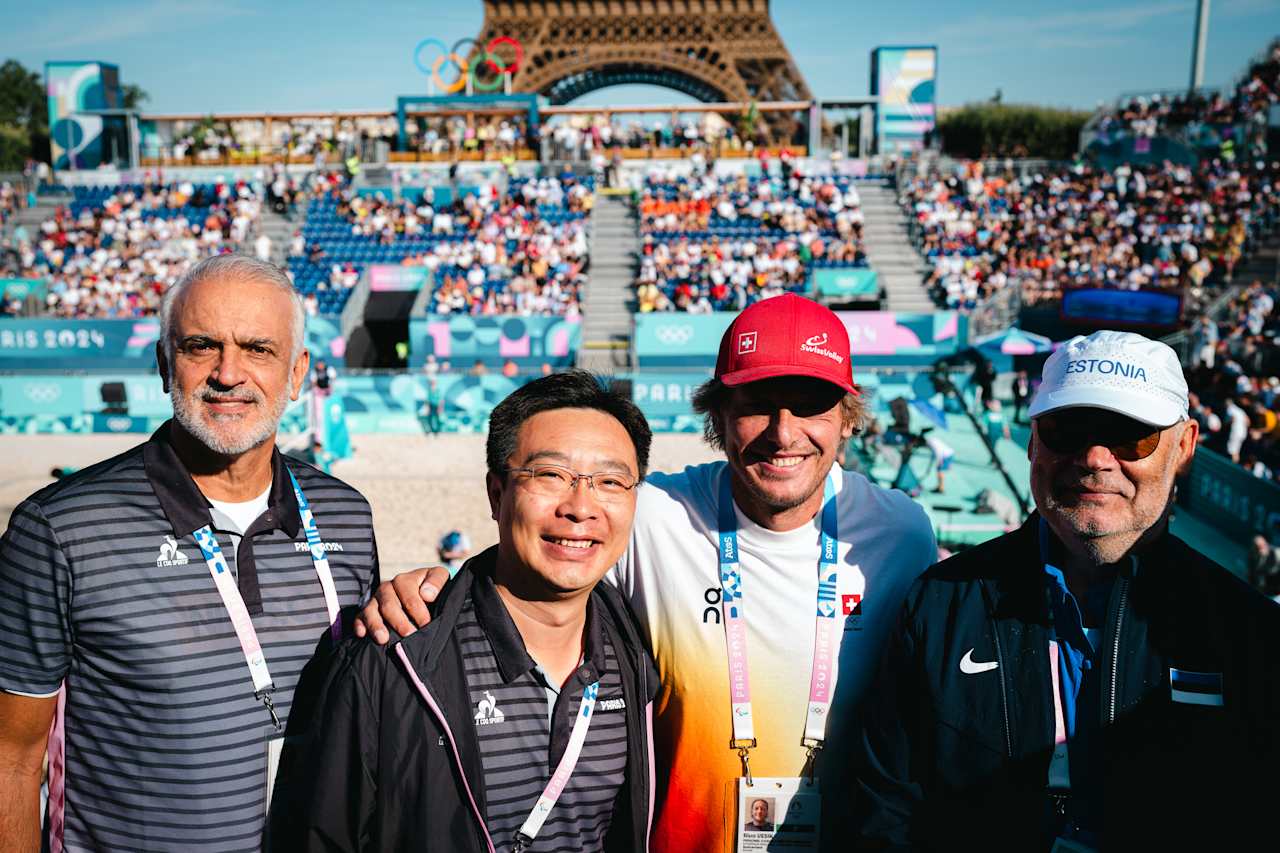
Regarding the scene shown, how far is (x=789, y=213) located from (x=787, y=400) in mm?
23237

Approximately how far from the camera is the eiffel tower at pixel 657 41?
3681 centimetres

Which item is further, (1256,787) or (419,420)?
(419,420)

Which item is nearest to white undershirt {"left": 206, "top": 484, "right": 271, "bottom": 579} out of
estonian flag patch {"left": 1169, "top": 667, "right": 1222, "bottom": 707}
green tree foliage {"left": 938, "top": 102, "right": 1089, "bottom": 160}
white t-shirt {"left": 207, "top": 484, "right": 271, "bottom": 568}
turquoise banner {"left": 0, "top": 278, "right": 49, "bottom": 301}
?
white t-shirt {"left": 207, "top": 484, "right": 271, "bottom": 568}

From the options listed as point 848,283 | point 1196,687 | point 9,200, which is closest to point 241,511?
point 1196,687

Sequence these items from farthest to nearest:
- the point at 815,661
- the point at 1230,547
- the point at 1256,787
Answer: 1. the point at 1230,547
2. the point at 815,661
3. the point at 1256,787

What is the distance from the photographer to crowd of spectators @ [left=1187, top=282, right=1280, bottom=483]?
36.2 feet

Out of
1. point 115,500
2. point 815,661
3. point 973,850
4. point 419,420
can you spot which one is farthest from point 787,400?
point 419,420

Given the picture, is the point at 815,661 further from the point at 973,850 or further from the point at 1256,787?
the point at 1256,787

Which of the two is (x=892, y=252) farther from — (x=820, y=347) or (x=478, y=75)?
(x=820, y=347)

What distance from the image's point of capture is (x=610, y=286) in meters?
23.3

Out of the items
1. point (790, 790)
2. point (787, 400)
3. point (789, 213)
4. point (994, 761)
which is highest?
point (789, 213)

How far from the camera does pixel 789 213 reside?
966 inches

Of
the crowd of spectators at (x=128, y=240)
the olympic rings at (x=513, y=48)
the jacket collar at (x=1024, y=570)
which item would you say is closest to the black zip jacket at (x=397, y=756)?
the jacket collar at (x=1024, y=570)

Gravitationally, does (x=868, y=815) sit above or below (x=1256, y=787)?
below
